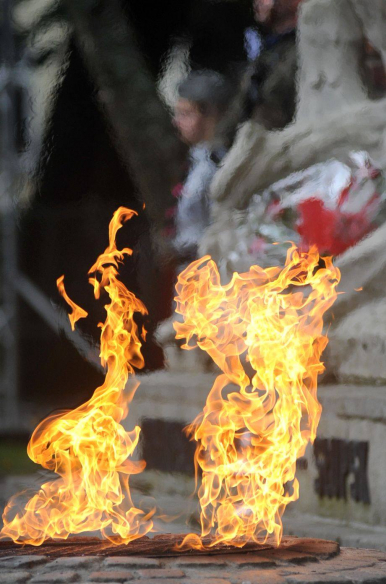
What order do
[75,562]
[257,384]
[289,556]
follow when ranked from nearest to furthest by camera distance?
[75,562], [289,556], [257,384]

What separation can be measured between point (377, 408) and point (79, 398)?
3.41 meters

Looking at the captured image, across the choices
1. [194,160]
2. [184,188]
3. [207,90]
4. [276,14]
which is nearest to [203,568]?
[184,188]

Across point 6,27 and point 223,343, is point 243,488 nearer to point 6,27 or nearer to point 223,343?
point 223,343

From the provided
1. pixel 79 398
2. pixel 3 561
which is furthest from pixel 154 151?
pixel 3 561

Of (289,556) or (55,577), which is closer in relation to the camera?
(55,577)

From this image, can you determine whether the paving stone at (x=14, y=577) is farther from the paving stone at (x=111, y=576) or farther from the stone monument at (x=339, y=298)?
the stone monument at (x=339, y=298)

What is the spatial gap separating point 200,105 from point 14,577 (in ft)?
13.5

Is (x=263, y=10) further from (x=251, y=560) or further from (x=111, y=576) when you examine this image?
(x=111, y=576)

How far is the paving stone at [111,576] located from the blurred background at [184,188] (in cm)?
160

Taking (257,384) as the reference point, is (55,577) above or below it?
below

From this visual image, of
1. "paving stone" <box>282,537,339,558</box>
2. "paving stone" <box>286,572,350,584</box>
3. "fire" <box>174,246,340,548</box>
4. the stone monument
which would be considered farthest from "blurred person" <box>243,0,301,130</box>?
"paving stone" <box>286,572,350,584</box>

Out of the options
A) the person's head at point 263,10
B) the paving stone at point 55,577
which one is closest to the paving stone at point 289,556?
the paving stone at point 55,577

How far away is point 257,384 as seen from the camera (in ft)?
14.4

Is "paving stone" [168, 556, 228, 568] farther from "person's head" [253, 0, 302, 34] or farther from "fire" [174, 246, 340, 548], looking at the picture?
"person's head" [253, 0, 302, 34]
